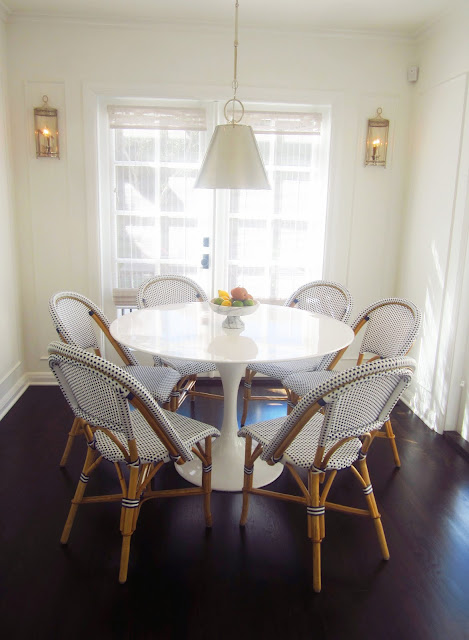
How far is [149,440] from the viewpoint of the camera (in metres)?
1.84

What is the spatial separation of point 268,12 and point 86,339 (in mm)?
2400

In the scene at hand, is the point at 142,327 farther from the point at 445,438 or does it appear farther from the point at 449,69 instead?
the point at 449,69

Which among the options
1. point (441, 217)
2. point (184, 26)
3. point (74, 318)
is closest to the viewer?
point (74, 318)

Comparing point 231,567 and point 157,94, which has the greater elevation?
point 157,94

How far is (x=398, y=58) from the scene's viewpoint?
346cm

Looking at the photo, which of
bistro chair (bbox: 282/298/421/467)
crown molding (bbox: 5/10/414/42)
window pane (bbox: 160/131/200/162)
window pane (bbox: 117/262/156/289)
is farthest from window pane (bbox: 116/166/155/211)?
bistro chair (bbox: 282/298/421/467)

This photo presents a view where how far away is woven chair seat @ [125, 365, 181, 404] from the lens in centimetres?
240

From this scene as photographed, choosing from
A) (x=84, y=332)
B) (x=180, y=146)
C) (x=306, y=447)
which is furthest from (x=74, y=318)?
(x=180, y=146)

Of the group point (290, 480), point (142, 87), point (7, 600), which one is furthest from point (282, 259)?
point (7, 600)

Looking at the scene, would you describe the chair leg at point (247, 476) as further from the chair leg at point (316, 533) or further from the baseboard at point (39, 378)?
the baseboard at point (39, 378)

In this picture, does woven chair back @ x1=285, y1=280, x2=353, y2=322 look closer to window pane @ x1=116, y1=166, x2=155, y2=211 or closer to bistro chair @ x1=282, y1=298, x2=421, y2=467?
bistro chair @ x1=282, y1=298, x2=421, y2=467

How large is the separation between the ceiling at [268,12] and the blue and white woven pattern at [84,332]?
1.98 meters

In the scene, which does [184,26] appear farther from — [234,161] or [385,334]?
[385,334]

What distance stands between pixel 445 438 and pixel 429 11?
2.67 meters
